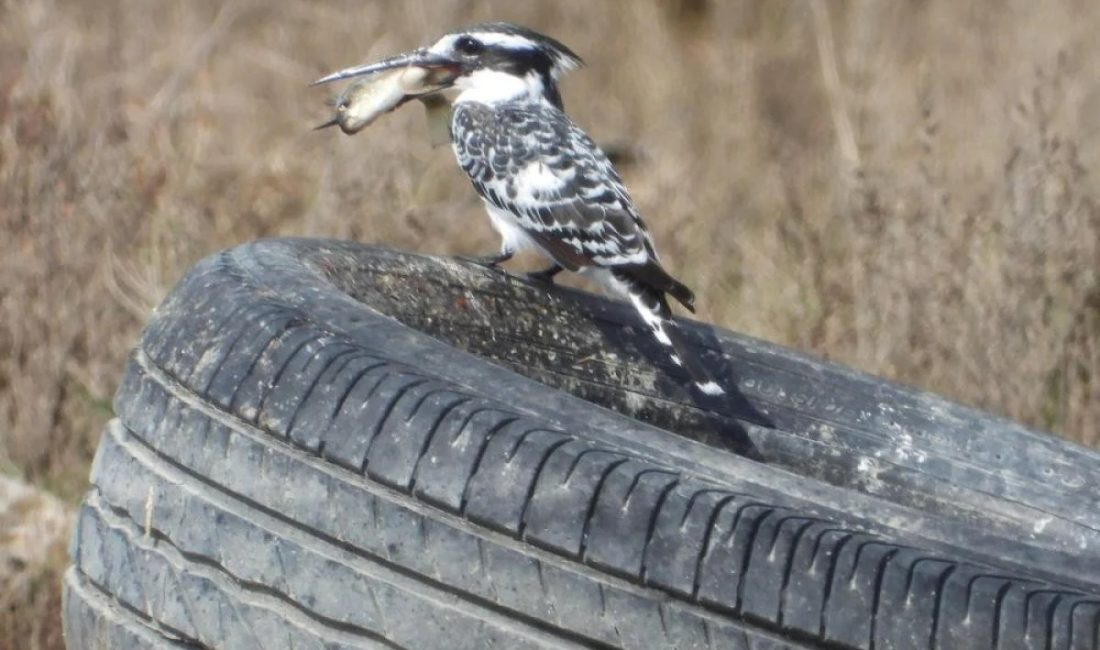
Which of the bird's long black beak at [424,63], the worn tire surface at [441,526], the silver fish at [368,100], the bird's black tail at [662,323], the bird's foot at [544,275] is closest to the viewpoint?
the worn tire surface at [441,526]

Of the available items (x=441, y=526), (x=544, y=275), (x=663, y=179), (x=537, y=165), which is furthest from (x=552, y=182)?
(x=663, y=179)

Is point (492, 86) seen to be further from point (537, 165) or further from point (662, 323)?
point (662, 323)

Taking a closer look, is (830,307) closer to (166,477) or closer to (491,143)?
(491,143)

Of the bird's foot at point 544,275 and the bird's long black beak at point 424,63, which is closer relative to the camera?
the bird's foot at point 544,275

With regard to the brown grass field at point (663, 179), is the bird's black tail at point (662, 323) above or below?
below

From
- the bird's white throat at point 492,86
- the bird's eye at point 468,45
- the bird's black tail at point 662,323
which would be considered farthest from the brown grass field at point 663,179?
the bird's black tail at point 662,323

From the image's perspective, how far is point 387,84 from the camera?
488 centimetres

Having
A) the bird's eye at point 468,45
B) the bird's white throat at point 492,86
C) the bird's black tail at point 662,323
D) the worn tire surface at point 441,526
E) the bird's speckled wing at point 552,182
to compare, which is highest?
the bird's eye at point 468,45

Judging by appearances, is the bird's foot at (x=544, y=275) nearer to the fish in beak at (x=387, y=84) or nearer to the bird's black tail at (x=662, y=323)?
the bird's black tail at (x=662, y=323)

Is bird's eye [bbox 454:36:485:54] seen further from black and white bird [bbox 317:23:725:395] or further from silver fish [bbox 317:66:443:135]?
silver fish [bbox 317:66:443:135]

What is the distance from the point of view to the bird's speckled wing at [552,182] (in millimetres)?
4672

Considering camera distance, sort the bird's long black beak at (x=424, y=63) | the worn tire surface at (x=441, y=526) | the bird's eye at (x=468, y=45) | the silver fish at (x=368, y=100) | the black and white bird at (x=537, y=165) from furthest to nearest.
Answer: the bird's eye at (x=468, y=45) < the bird's long black beak at (x=424, y=63) < the silver fish at (x=368, y=100) < the black and white bird at (x=537, y=165) < the worn tire surface at (x=441, y=526)

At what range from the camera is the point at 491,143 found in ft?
16.9

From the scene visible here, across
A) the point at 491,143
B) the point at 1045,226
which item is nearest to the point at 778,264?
the point at 1045,226
